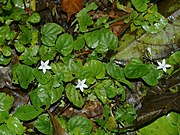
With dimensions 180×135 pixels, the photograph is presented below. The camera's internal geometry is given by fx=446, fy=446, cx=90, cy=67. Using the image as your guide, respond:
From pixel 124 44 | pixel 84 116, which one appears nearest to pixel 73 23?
pixel 124 44

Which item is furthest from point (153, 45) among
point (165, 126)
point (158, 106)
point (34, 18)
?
point (34, 18)

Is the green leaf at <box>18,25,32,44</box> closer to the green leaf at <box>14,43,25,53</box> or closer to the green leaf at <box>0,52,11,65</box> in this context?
the green leaf at <box>14,43,25,53</box>

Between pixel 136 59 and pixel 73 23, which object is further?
pixel 73 23

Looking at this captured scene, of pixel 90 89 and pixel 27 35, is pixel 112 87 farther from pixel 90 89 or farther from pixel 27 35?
pixel 27 35

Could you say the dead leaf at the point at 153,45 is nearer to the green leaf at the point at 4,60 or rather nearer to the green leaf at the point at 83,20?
the green leaf at the point at 83,20

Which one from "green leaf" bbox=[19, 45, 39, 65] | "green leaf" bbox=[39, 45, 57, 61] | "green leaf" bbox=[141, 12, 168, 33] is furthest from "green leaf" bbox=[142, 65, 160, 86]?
"green leaf" bbox=[19, 45, 39, 65]

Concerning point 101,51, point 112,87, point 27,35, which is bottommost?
point 112,87

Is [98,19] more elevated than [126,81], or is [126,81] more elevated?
[98,19]
